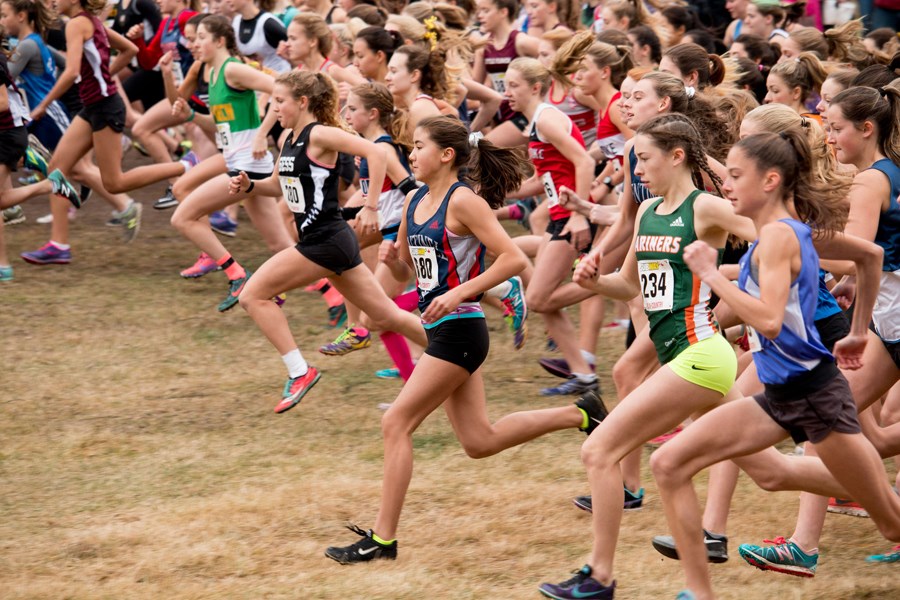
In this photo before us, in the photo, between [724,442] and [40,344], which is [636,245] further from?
[40,344]

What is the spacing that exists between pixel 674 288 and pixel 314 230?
2.74 meters

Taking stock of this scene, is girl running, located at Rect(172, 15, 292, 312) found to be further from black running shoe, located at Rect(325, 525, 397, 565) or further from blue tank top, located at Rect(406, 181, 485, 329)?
black running shoe, located at Rect(325, 525, 397, 565)

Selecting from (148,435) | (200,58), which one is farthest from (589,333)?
(200,58)

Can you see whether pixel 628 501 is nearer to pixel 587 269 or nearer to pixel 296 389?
pixel 587 269

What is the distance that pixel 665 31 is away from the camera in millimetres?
9750

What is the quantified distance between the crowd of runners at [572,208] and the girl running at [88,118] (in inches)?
0.9

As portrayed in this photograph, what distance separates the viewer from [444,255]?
5.17 metres

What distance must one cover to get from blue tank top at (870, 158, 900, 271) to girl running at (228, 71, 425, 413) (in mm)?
2630

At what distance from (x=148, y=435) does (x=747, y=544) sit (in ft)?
11.1

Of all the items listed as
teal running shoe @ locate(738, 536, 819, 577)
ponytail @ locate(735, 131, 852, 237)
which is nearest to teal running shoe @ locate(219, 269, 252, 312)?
teal running shoe @ locate(738, 536, 819, 577)

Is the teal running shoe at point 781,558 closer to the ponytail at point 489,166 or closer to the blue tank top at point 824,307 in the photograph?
the blue tank top at point 824,307

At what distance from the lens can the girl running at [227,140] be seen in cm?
848

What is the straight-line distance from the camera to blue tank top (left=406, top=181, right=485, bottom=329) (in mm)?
5145

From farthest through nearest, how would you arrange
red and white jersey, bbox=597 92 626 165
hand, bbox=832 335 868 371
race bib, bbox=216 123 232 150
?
race bib, bbox=216 123 232 150 → red and white jersey, bbox=597 92 626 165 → hand, bbox=832 335 868 371
